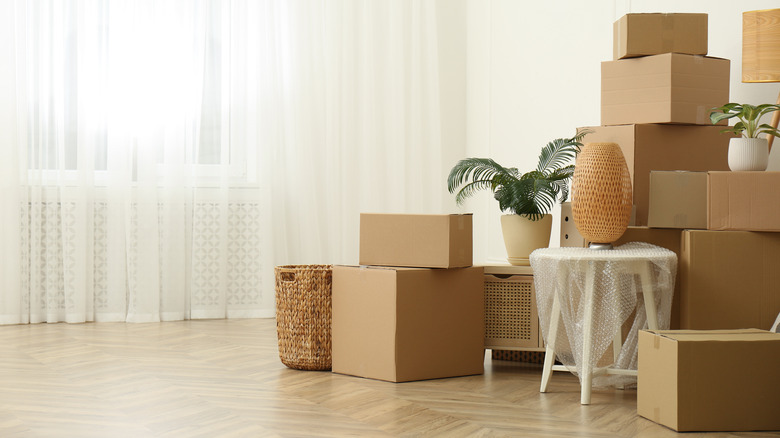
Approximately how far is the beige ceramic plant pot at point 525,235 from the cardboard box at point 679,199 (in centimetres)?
52

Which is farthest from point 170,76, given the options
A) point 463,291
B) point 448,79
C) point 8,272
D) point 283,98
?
point 463,291

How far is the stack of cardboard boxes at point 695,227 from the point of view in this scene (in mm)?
2160

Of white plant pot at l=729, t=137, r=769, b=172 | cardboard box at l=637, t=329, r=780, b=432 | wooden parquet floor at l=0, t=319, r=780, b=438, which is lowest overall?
wooden parquet floor at l=0, t=319, r=780, b=438

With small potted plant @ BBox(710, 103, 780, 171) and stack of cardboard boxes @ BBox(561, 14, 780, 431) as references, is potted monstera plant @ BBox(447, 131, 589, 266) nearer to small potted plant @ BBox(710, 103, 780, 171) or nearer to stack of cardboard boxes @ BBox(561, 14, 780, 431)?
stack of cardboard boxes @ BBox(561, 14, 780, 431)

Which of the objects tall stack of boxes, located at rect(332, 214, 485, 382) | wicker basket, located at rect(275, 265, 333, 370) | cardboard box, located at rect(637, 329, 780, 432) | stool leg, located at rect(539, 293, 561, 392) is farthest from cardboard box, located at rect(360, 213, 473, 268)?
cardboard box, located at rect(637, 329, 780, 432)

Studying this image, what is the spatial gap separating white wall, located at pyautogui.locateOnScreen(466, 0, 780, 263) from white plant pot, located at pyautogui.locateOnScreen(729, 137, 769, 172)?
0.58 meters

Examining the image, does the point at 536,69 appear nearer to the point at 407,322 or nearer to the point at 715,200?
the point at 715,200

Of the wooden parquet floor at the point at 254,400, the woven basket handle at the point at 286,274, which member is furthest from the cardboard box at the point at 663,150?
the woven basket handle at the point at 286,274

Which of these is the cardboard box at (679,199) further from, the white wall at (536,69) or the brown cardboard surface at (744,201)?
the white wall at (536,69)

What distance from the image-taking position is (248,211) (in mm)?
4590

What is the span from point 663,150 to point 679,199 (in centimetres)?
31

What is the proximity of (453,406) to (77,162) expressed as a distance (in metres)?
2.75

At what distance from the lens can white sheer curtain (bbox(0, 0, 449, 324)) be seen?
425 cm

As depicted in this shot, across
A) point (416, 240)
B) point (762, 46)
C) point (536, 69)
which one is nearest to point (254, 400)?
point (416, 240)
